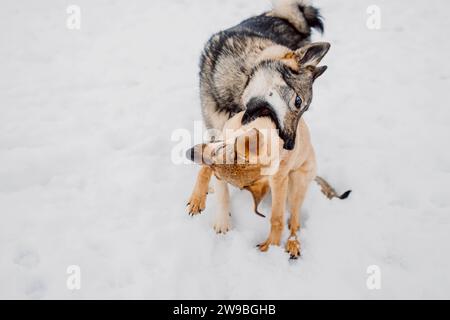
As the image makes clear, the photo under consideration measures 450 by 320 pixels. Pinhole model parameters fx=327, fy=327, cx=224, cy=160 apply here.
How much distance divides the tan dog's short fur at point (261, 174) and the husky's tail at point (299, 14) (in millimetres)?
1870

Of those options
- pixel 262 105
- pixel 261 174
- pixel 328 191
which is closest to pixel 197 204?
pixel 261 174

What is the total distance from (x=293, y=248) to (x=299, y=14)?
9.95 ft

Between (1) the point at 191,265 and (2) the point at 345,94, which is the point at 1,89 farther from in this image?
(2) the point at 345,94

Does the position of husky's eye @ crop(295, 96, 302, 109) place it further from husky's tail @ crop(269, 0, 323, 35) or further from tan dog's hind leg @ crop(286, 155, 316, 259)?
husky's tail @ crop(269, 0, 323, 35)

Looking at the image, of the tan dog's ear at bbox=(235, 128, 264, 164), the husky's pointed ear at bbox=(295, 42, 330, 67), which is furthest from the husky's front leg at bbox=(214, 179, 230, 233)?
the husky's pointed ear at bbox=(295, 42, 330, 67)

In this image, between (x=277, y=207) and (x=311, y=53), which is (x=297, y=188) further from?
(x=311, y=53)

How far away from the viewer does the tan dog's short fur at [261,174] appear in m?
2.04

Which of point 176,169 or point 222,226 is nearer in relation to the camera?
point 222,226

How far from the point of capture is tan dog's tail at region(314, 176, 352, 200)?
3.24 m

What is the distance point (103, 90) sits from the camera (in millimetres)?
4602

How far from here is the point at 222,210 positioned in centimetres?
293

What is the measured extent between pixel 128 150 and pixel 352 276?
2.58 meters

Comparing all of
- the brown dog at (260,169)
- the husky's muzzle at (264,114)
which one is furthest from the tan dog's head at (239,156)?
the husky's muzzle at (264,114)
